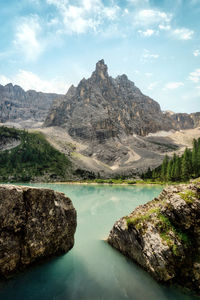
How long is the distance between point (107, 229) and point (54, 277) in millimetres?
11702

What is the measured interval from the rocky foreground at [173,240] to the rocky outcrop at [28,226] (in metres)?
5.02

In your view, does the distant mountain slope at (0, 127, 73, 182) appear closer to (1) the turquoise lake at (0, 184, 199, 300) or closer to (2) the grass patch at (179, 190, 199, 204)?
(1) the turquoise lake at (0, 184, 199, 300)

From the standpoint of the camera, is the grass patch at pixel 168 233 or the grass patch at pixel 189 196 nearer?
the grass patch at pixel 168 233

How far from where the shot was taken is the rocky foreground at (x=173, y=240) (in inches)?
358

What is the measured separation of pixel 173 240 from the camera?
9.43 m

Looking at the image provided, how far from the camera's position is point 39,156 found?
173875mm

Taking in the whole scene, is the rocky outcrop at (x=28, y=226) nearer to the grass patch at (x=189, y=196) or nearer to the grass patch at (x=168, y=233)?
the grass patch at (x=168, y=233)

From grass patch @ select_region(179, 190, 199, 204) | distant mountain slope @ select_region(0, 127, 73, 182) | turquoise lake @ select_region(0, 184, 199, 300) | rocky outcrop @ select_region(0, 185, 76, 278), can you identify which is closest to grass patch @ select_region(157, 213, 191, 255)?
grass patch @ select_region(179, 190, 199, 204)

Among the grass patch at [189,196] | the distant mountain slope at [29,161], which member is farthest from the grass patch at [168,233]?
the distant mountain slope at [29,161]

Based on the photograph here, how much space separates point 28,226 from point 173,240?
743 cm

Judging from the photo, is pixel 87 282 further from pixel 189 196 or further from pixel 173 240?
pixel 189 196

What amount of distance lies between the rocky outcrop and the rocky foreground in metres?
5.02

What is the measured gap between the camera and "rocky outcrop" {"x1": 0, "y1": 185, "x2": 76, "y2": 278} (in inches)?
335

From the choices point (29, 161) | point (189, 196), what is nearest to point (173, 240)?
point (189, 196)
